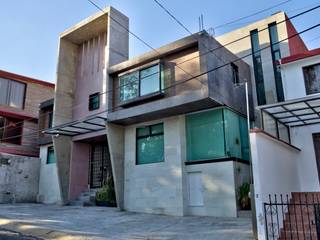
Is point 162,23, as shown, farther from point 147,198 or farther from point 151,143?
point 147,198

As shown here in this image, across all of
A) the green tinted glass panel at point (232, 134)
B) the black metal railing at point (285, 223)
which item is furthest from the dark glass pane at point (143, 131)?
the black metal railing at point (285, 223)

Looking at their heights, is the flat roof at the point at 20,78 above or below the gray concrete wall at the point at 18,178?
above

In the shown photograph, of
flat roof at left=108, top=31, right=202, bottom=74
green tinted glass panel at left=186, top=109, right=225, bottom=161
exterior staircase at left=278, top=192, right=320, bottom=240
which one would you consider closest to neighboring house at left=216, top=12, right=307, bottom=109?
green tinted glass panel at left=186, top=109, right=225, bottom=161

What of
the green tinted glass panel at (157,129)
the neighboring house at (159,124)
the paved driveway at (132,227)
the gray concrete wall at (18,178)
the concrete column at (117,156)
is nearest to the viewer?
the paved driveway at (132,227)

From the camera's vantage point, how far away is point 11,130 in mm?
21797

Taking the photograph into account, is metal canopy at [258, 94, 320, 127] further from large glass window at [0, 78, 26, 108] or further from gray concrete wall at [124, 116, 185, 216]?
large glass window at [0, 78, 26, 108]

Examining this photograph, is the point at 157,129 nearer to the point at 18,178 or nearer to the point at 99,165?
the point at 99,165

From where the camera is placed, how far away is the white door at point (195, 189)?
12.4 meters

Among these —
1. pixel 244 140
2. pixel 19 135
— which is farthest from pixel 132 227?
pixel 19 135

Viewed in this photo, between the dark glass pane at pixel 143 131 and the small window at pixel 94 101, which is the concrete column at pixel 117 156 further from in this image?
the small window at pixel 94 101

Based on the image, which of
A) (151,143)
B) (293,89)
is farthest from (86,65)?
(293,89)

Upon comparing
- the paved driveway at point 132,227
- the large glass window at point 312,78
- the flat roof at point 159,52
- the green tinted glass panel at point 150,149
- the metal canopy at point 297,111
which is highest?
the flat roof at point 159,52

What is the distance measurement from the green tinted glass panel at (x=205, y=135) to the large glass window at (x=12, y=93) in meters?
15.0

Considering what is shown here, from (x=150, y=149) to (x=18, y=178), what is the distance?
9.58 metres
